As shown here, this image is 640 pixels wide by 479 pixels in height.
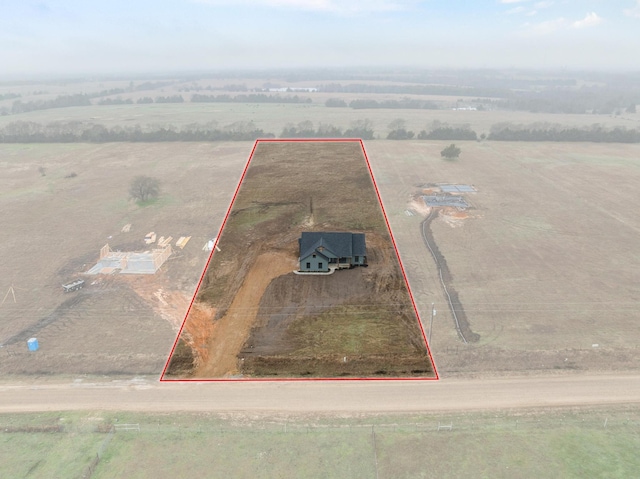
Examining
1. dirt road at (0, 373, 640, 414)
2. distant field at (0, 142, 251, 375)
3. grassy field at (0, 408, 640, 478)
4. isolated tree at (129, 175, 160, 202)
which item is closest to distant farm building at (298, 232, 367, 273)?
dirt road at (0, 373, 640, 414)

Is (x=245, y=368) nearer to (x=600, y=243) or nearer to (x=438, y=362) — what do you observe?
(x=438, y=362)

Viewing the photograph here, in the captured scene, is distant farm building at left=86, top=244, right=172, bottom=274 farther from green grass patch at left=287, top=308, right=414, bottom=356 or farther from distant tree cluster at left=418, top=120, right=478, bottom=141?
distant tree cluster at left=418, top=120, right=478, bottom=141

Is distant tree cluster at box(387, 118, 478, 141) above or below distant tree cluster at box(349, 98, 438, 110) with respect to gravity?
below

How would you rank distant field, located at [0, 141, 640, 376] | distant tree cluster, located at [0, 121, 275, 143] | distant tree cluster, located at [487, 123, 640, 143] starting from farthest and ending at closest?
distant tree cluster, located at [487, 123, 640, 143] < distant tree cluster, located at [0, 121, 275, 143] < distant field, located at [0, 141, 640, 376]

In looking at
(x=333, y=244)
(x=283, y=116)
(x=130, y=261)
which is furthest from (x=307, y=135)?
(x=333, y=244)

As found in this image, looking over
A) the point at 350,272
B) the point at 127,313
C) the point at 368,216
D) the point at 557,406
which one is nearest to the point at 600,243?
the point at 368,216

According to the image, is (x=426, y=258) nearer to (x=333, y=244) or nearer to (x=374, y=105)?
(x=333, y=244)
